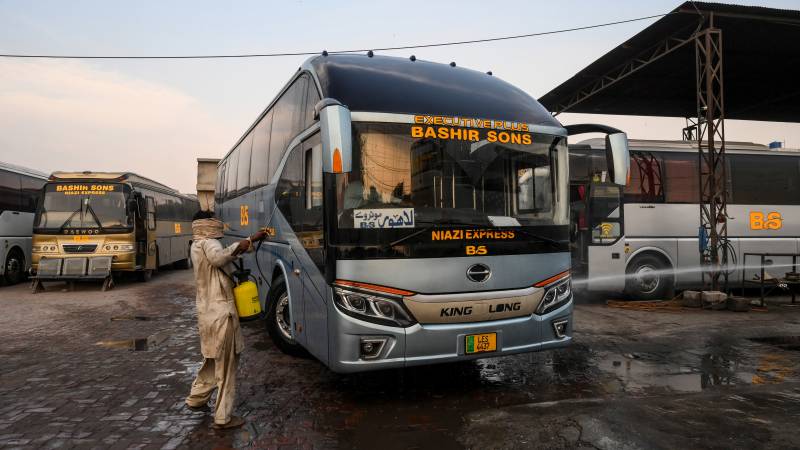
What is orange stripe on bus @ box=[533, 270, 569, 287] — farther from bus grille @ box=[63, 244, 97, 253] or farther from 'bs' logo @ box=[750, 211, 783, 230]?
bus grille @ box=[63, 244, 97, 253]

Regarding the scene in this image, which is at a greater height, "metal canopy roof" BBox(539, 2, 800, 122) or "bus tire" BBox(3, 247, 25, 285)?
"metal canopy roof" BBox(539, 2, 800, 122)

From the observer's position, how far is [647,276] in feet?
39.4

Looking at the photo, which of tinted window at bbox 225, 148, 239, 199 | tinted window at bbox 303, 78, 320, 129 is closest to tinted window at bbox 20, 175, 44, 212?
tinted window at bbox 225, 148, 239, 199

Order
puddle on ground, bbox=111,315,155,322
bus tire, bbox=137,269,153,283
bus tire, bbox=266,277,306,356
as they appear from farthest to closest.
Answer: bus tire, bbox=137,269,153,283 → puddle on ground, bbox=111,315,155,322 → bus tire, bbox=266,277,306,356

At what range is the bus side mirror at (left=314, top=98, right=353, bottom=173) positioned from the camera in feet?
13.7

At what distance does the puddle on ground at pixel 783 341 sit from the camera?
24.1 feet

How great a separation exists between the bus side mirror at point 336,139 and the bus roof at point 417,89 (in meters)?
0.56

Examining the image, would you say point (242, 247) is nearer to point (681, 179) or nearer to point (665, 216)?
point (665, 216)

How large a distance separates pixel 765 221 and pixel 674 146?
8.93 feet

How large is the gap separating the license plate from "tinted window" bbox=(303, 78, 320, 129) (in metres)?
2.71

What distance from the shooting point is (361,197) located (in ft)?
15.1

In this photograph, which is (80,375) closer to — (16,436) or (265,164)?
(16,436)

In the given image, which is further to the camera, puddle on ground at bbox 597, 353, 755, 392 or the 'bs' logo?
the 'bs' logo

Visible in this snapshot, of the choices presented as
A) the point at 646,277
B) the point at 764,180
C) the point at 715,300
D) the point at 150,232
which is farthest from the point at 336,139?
the point at 150,232
